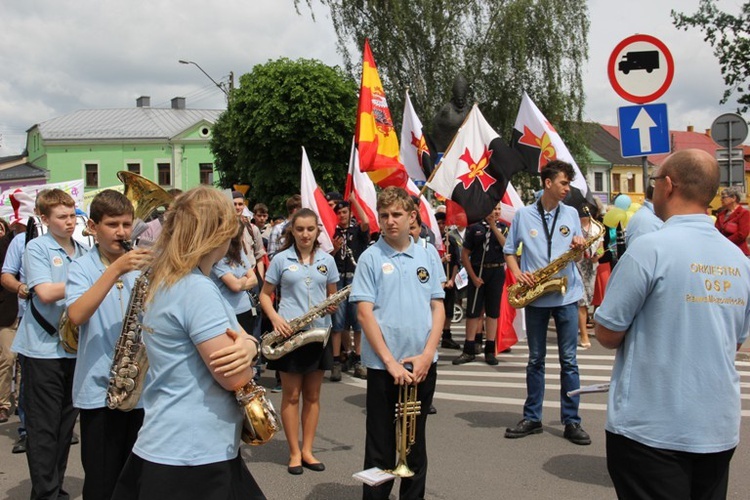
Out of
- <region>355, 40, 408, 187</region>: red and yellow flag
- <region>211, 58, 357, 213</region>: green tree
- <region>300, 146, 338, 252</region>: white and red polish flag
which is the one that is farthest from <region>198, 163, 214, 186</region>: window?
<region>355, 40, 408, 187</region>: red and yellow flag

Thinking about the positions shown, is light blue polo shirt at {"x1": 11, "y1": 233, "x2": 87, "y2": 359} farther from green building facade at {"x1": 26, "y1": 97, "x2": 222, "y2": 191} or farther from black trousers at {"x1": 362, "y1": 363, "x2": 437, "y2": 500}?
green building facade at {"x1": 26, "y1": 97, "x2": 222, "y2": 191}

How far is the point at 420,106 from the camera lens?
1105 inches

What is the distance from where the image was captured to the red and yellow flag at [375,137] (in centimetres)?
900

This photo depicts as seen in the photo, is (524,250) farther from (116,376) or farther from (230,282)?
(116,376)

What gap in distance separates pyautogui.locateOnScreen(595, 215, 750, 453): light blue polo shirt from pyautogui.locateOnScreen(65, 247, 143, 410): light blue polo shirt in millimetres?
2390

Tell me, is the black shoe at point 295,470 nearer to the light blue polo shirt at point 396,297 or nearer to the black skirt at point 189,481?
the light blue polo shirt at point 396,297

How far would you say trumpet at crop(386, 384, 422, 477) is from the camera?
4168mm

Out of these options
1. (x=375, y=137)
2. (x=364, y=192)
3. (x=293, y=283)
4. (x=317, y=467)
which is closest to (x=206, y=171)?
(x=364, y=192)

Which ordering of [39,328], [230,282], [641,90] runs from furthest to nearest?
[641,90]
[230,282]
[39,328]

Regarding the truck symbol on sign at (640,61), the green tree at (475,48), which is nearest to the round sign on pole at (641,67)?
the truck symbol on sign at (640,61)

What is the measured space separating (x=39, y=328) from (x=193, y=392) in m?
2.35

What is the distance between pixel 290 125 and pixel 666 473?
31.7 metres

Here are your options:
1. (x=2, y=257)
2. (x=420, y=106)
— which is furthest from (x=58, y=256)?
(x=420, y=106)

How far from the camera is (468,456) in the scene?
5.62 metres
